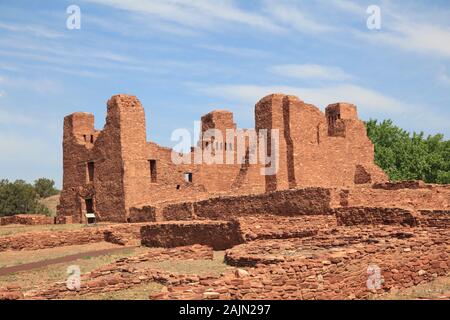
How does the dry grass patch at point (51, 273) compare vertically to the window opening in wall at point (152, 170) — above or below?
below

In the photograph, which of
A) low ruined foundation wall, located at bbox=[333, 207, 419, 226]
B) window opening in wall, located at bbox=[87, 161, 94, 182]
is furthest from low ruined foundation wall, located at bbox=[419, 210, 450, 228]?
window opening in wall, located at bbox=[87, 161, 94, 182]

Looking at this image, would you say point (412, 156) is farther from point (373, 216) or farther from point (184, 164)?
point (373, 216)

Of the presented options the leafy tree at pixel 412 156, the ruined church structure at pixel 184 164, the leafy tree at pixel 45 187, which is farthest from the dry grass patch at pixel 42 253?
the leafy tree at pixel 45 187

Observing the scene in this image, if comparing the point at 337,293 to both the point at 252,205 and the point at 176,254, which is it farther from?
the point at 252,205

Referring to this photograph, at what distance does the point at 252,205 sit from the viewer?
20.2 metres

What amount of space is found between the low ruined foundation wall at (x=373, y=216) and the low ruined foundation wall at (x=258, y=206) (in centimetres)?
77

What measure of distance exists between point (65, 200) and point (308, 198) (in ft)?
52.5

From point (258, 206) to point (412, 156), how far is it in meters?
24.7

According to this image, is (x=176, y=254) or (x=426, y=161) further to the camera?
(x=426, y=161)

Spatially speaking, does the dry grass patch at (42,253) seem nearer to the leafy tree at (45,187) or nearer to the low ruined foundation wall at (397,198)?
the low ruined foundation wall at (397,198)

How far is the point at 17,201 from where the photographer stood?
52312 millimetres

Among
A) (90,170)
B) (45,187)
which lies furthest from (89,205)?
(45,187)

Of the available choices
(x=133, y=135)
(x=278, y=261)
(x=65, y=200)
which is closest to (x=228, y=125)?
(x=133, y=135)

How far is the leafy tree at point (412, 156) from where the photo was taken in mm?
40969
